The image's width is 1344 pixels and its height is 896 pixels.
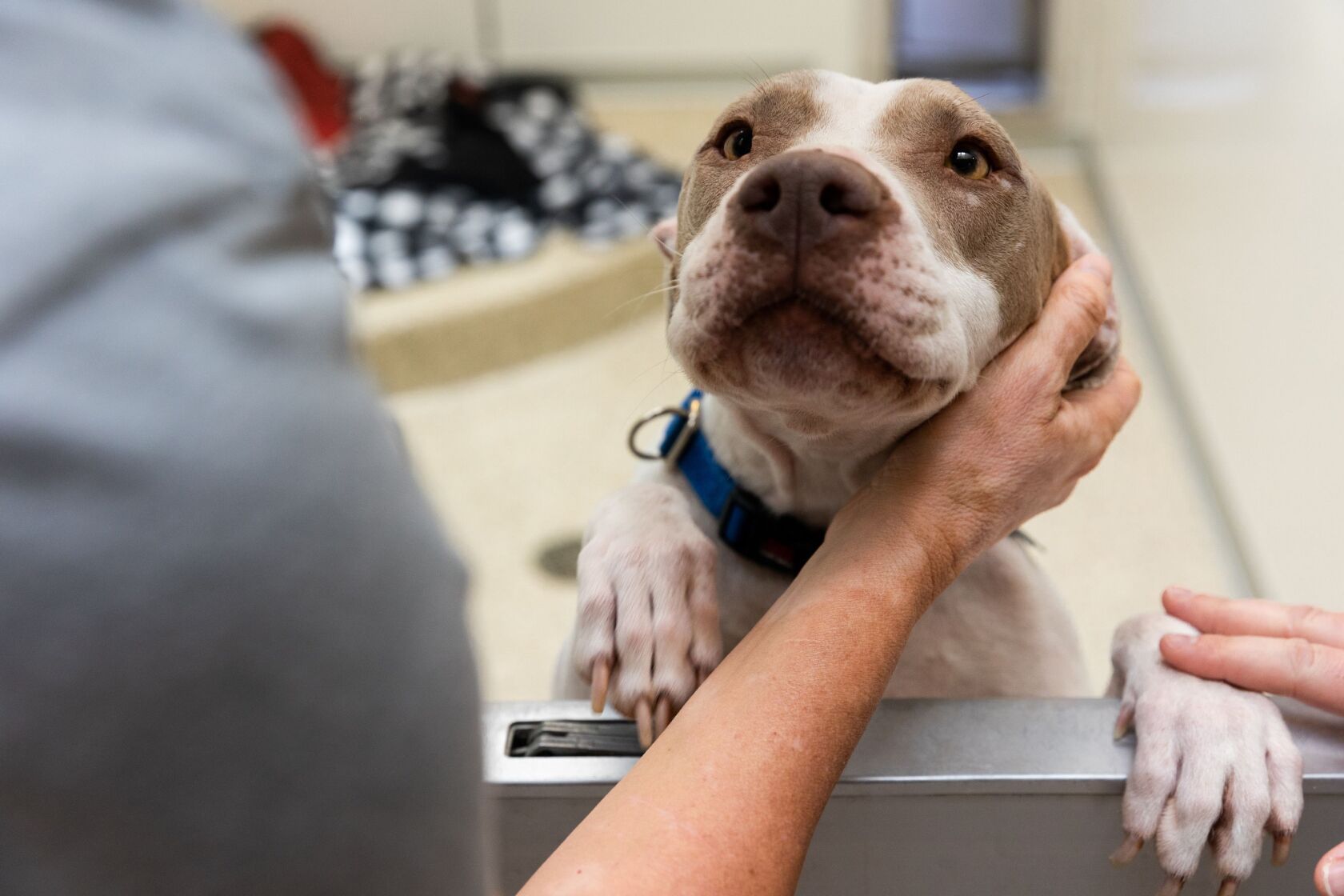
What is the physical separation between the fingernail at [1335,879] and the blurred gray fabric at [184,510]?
2.10ft

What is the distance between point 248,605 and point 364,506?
0.17 feet

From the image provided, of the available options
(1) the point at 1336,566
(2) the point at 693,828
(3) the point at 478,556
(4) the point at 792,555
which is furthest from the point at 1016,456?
(3) the point at 478,556

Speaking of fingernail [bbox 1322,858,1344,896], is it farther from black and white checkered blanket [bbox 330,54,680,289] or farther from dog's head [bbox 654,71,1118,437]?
black and white checkered blanket [bbox 330,54,680,289]

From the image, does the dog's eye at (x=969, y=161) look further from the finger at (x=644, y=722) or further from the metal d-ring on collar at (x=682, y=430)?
the finger at (x=644, y=722)

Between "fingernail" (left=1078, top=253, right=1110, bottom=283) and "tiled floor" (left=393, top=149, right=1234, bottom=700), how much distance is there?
3.26 feet

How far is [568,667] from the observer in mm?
1236

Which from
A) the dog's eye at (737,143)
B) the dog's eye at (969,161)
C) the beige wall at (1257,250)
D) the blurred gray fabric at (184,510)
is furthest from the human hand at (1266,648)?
the beige wall at (1257,250)

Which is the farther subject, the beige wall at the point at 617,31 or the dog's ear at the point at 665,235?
the beige wall at the point at 617,31

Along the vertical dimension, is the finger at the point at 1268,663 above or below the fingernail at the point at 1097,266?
below

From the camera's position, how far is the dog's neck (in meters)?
1.12

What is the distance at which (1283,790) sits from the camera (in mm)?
915

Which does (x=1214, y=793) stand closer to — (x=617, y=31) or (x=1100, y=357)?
(x=1100, y=357)

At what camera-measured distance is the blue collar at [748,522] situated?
46.3 inches

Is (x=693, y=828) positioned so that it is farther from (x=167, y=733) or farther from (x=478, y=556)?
(x=478, y=556)
